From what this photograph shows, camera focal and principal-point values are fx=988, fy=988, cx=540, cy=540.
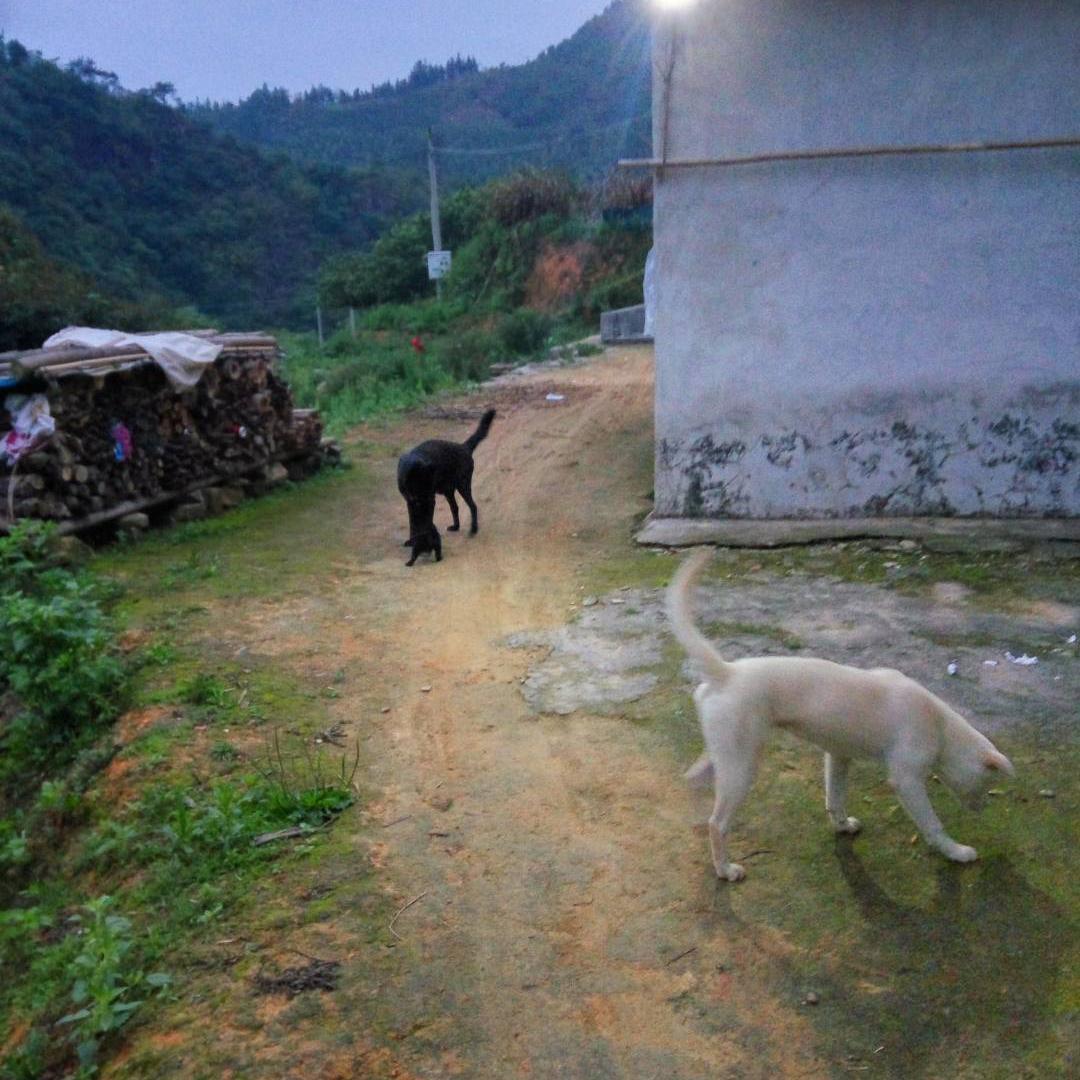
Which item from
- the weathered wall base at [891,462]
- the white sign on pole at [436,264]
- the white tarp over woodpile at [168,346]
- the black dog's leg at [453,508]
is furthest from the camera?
the white sign on pole at [436,264]

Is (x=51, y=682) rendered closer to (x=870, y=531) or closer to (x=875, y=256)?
(x=870, y=531)

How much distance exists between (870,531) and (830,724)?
4320mm

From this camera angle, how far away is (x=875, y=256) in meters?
7.50

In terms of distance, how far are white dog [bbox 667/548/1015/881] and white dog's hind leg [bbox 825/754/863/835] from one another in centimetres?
17

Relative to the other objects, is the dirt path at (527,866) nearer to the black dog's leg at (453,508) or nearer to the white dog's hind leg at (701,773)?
the white dog's hind leg at (701,773)

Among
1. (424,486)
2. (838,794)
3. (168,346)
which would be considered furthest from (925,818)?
(168,346)

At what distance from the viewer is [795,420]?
7820 millimetres

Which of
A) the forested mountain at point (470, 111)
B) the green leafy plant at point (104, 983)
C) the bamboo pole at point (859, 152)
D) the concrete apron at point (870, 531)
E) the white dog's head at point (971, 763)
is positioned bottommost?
the green leafy plant at point (104, 983)

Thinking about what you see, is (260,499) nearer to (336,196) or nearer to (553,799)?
(553,799)

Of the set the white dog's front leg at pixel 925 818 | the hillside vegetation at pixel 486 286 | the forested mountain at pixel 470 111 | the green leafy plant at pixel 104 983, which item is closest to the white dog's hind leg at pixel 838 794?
the white dog's front leg at pixel 925 818

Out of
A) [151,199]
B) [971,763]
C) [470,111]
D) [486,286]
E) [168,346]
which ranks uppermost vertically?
[470,111]

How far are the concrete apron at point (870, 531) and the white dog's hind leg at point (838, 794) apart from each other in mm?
3811

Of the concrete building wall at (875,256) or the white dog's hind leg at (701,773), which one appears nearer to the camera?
the white dog's hind leg at (701,773)

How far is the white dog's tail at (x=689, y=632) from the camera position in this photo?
348 centimetres
